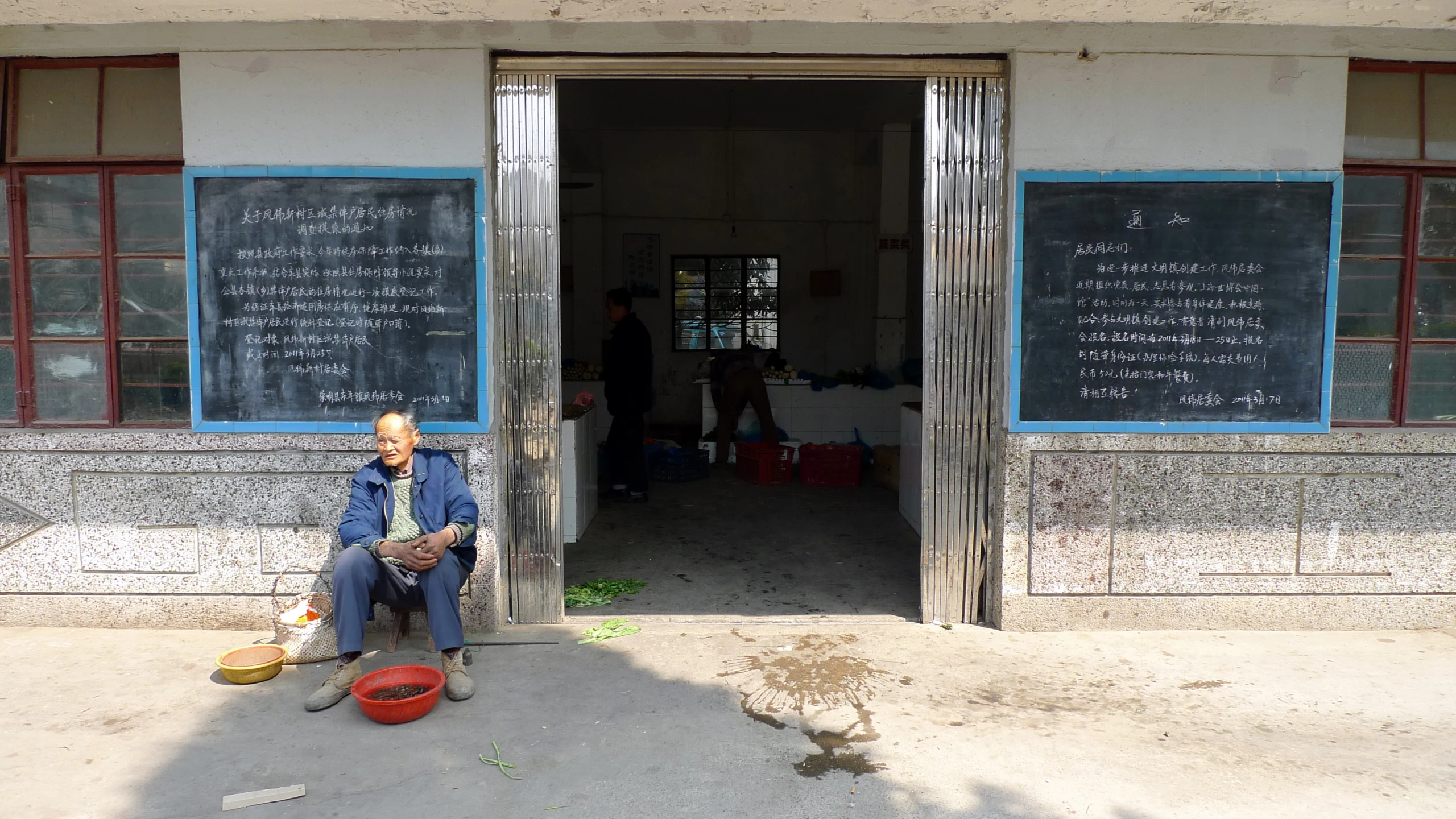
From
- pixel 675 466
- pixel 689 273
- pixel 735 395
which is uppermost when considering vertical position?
pixel 689 273

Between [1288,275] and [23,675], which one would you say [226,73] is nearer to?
[23,675]

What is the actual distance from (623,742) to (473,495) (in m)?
1.52

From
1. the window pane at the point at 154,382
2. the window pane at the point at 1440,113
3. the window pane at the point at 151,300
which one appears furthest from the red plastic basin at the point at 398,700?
the window pane at the point at 1440,113

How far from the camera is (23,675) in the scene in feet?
13.2

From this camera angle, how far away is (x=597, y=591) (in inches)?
206

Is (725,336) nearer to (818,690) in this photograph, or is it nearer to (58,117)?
(58,117)

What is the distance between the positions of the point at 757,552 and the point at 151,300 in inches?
152

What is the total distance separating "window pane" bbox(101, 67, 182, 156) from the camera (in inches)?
177

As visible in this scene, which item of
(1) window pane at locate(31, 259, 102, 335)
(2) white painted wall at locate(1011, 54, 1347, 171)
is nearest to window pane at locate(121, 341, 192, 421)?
(1) window pane at locate(31, 259, 102, 335)

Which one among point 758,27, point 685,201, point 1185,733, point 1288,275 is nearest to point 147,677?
point 758,27

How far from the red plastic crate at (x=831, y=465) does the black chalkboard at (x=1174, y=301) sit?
3877mm

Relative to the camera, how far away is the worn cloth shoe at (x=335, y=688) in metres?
3.76

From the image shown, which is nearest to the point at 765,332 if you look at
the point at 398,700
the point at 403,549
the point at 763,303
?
the point at 763,303

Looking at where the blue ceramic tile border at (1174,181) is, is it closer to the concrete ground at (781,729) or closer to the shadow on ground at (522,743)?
the concrete ground at (781,729)
